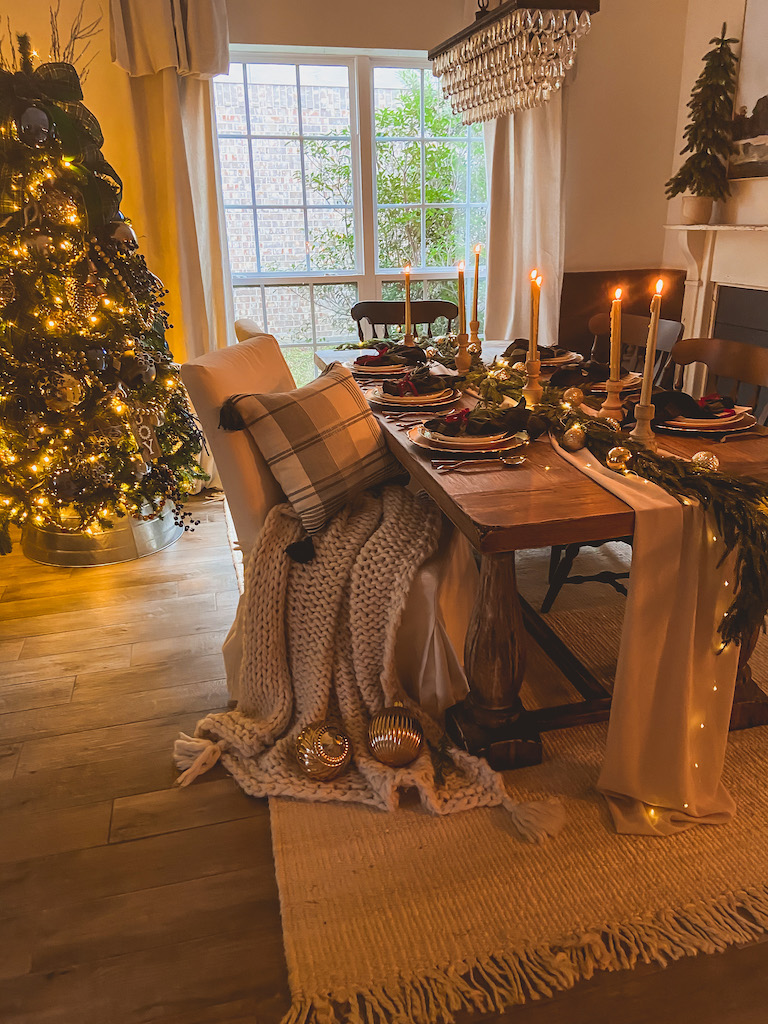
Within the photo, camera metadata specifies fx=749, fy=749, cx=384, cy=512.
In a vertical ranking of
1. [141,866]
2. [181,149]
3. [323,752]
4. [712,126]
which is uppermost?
[712,126]

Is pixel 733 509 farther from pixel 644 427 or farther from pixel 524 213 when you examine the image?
pixel 524 213

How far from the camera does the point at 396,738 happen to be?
172cm

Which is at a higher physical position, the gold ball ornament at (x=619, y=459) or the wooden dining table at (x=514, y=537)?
the gold ball ornament at (x=619, y=459)

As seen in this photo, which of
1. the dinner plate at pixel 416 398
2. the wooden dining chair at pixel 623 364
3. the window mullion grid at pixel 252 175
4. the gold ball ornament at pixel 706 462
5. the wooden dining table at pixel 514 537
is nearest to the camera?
the wooden dining table at pixel 514 537

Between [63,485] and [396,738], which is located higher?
[63,485]

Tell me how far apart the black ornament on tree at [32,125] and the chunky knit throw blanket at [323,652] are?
145 cm

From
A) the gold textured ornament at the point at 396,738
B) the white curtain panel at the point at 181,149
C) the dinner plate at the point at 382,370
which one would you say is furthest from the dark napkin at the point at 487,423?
the white curtain panel at the point at 181,149

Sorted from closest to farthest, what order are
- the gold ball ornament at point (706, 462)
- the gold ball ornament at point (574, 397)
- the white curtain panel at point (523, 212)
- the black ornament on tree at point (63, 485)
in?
the gold ball ornament at point (706, 462) → the gold ball ornament at point (574, 397) → the black ornament on tree at point (63, 485) → the white curtain panel at point (523, 212)

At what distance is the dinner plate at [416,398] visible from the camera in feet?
7.30

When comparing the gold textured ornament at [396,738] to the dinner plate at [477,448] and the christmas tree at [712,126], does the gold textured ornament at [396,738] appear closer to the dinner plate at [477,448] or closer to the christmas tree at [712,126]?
the dinner plate at [477,448]

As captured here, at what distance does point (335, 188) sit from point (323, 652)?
291cm

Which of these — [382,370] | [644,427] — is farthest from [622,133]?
[644,427]

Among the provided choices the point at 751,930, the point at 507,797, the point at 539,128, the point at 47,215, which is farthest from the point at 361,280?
the point at 751,930

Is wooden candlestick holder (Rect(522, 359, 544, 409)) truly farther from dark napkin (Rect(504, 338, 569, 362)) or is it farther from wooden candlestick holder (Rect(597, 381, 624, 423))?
dark napkin (Rect(504, 338, 569, 362))
